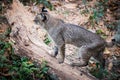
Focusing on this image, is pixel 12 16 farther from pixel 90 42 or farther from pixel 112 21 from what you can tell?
pixel 112 21

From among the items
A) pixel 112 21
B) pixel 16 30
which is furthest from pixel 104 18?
pixel 16 30

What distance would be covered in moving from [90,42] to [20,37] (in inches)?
69.3

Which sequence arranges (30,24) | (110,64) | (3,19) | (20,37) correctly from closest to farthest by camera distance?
(20,37)
(30,24)
(110,64)
(3,19)

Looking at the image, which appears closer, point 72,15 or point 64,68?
point 64,68

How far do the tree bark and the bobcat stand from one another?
0.29 m

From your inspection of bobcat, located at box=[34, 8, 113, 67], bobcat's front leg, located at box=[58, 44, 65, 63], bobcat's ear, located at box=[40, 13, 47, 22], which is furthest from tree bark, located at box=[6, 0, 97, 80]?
bobcat's ear, located at box=[40, 13, 47, 22]

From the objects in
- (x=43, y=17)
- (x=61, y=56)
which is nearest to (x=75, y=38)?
(x=61, y=56)

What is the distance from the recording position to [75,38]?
7609 mm

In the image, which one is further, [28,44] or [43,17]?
[43,17]

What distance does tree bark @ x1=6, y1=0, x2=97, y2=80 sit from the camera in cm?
685

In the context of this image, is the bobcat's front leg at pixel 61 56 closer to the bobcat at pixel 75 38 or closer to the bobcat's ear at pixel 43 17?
the bobcat at pixel 75 38

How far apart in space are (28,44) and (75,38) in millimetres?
1193

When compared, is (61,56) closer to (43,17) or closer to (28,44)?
(28,44)

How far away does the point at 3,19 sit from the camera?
9875 millimetres
